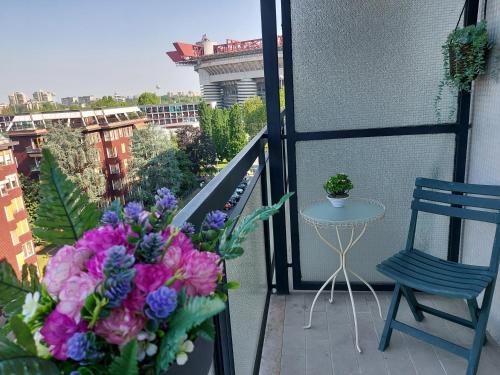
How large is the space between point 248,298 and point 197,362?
115cm

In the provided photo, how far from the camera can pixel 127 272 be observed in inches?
16.2

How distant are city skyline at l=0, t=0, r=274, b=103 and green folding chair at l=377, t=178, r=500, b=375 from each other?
6.05 metres

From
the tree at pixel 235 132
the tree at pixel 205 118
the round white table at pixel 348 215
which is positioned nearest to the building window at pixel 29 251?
the round white table at pixel 348 215

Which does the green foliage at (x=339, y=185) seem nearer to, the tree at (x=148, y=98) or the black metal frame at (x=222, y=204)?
the black metal frame at (x=222, y=204)

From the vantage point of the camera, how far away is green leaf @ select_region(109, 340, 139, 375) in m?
0.38

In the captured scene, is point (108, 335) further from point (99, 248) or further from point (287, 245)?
point (287, 245)

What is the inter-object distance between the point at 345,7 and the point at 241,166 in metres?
1.29

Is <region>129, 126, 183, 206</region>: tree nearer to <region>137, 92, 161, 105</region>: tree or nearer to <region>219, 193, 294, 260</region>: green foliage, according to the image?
<region>137, 92, 161, 105</region>: tree

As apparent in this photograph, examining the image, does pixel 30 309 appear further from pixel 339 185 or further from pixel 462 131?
pixel 462 131

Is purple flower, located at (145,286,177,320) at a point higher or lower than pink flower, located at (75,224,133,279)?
lower

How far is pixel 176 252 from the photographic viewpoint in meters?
0.50

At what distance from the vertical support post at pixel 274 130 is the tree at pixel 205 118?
1081 centimetres

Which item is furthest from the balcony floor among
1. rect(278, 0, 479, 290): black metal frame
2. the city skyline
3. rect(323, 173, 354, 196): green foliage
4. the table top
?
the city skyline

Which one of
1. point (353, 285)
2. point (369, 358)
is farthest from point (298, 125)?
point (369, 358)
